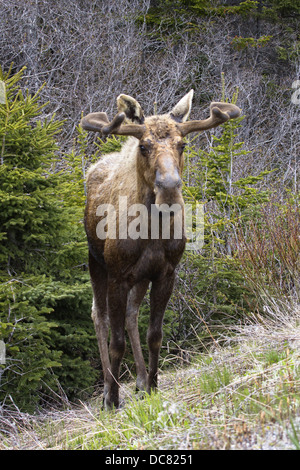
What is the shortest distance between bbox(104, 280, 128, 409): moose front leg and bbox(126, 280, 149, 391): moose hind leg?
420mm

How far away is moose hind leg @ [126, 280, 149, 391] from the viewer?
17.7ft

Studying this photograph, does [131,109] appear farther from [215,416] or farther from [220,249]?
[220,249]

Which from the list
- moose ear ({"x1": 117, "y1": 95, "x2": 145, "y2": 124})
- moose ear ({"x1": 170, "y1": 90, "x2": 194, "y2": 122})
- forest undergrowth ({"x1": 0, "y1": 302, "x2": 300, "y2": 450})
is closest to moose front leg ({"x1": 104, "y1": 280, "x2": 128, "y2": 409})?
forest undergrowth ({"x1": 0, "y1": 302, "x2": 300, "y2": 450})

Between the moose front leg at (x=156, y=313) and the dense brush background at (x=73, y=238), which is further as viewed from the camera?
the dense brush background at (x=73, y=238)

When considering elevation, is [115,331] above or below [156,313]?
below

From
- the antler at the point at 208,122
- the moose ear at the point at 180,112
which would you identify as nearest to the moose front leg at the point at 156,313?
the antler at the point at 208,122

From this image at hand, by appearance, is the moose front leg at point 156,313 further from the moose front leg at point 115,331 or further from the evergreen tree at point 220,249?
the evergreen tree at point 220,249

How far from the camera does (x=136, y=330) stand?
559cm

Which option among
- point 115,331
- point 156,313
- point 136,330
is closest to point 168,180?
point 156,313

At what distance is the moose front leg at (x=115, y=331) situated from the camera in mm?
4668

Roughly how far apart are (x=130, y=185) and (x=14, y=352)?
6.56 feet

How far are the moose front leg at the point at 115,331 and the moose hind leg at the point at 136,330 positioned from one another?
1.38 ft

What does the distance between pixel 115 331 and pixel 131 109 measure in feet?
6.69

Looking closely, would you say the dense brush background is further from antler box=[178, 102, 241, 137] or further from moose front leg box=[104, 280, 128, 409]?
antler box=[178, 102, 241, 137]
